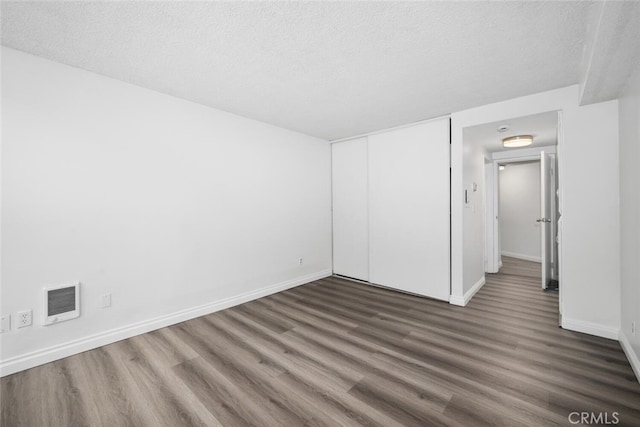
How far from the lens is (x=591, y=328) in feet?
8.47

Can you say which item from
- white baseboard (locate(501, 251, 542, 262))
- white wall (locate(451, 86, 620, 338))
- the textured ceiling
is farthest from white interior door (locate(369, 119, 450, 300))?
white baseboard (locate(501, 251, 542, 262))

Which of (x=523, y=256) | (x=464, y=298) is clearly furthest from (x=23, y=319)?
(x=523, y=256)

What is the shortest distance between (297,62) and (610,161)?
3014mm

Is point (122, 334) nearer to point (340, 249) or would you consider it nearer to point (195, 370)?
point (195, 370)

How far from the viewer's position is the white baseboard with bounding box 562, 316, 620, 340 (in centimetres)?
248

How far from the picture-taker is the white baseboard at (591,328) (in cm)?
248

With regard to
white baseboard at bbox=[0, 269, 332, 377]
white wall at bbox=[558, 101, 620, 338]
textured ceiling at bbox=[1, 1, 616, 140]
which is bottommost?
white baseboard at bbox=[0, 269, 332, 377]

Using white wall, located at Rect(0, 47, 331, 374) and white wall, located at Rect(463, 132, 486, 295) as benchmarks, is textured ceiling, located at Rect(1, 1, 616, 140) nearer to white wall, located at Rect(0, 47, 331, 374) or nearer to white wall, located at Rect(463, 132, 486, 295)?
white wall, located at Rect(0, 47, 331, 374)

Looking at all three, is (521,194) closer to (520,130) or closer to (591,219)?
(520,130)

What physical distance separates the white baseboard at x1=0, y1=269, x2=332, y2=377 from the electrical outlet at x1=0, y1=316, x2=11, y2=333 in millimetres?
232

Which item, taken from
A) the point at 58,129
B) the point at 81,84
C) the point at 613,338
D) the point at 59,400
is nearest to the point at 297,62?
the point at 81,84

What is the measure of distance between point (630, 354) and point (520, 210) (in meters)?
5.15

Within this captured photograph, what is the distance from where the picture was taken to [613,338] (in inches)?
97.4

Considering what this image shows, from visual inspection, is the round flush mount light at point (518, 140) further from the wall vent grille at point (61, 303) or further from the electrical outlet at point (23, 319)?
the electrical outlet at point (23, 319)
